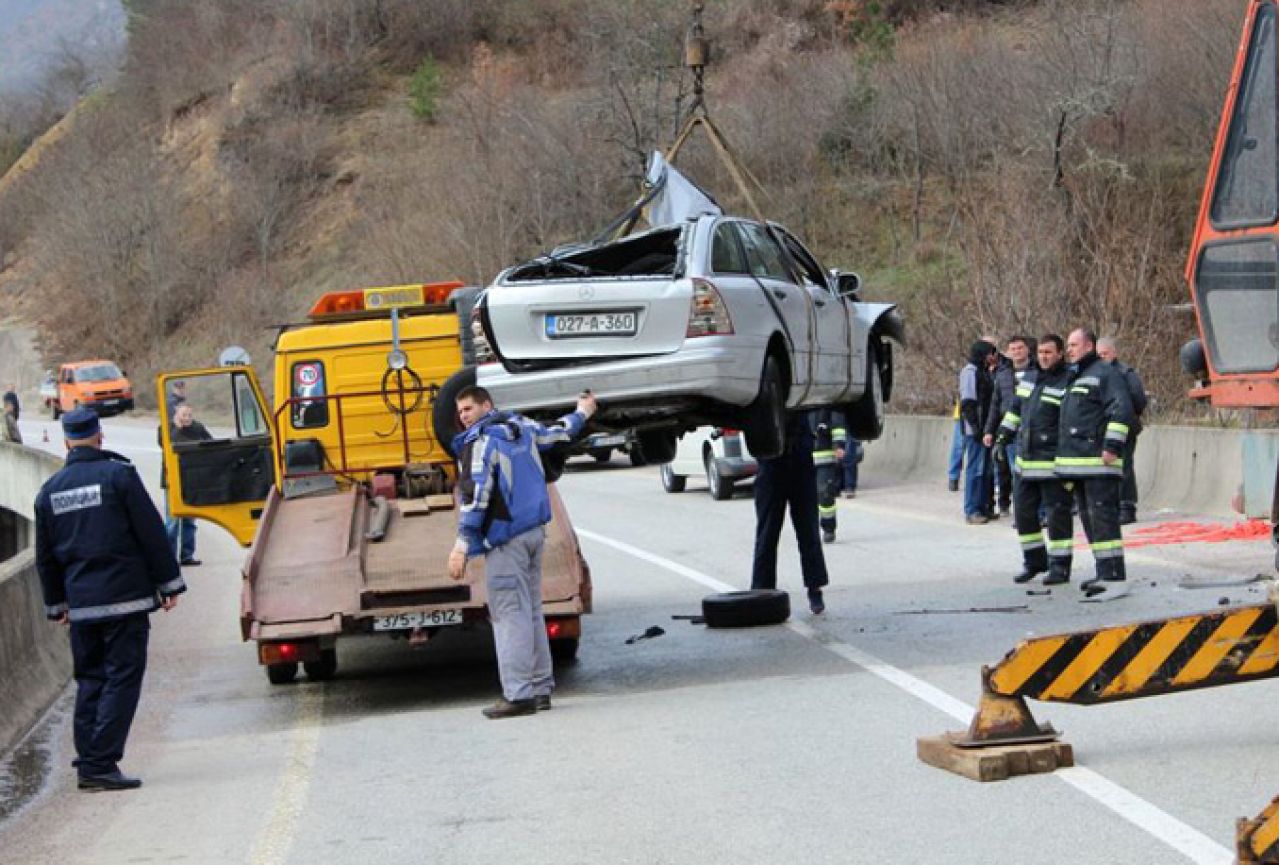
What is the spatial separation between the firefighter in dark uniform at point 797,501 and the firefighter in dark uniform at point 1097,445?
205cm

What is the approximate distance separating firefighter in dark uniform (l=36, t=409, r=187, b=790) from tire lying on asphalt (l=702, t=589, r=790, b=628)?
493 centimetres

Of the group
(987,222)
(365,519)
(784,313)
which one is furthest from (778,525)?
(987,222)

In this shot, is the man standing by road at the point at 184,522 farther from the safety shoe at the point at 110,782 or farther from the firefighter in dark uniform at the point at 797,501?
the safety shoe at the point at 110,782

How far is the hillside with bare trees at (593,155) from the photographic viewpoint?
34.0m

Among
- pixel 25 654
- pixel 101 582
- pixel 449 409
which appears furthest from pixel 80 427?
pixel 449 409

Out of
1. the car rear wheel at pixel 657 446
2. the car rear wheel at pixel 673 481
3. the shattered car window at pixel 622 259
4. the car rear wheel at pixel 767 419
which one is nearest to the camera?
the car rear wheel at pixel 767 419

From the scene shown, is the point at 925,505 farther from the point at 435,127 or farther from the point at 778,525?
the point at 435,127

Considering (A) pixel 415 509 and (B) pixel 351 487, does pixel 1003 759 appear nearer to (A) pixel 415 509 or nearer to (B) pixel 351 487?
(A) pixel 415 509

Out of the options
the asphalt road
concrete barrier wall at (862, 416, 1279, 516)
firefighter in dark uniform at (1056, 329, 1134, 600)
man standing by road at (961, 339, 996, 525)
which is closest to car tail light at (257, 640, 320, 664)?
the asphalt road

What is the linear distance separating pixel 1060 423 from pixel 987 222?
18267mm

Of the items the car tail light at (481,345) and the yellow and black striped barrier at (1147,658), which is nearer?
the yellow and black striped barrier at (1147,658)

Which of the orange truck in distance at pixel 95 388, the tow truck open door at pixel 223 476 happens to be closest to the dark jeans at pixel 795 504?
the tow truck open door at pixel 223 476

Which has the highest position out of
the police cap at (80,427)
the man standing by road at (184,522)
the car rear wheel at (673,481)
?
the police cap at (80,427)

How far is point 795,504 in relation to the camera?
1366 cm
